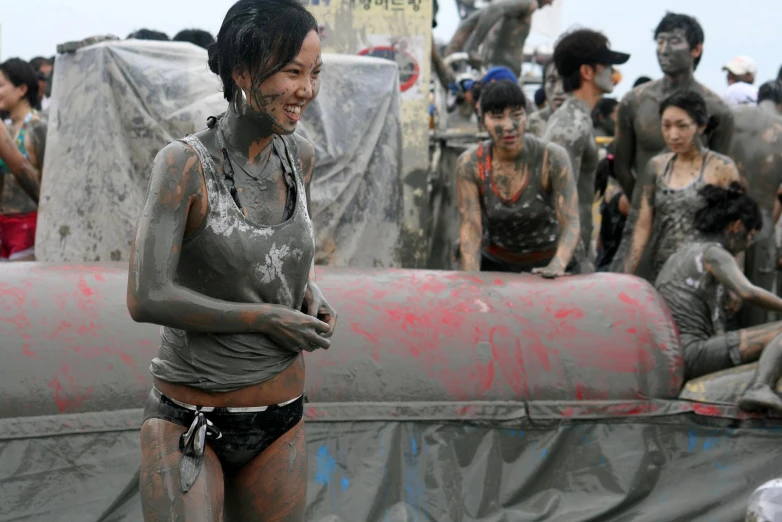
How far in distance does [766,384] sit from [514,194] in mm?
1706

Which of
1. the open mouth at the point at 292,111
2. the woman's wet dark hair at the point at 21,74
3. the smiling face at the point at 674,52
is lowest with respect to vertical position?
the woman's wet dark hair at the point at 21,74

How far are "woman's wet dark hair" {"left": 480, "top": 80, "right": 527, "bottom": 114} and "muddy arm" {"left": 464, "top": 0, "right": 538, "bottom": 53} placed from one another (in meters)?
5.41

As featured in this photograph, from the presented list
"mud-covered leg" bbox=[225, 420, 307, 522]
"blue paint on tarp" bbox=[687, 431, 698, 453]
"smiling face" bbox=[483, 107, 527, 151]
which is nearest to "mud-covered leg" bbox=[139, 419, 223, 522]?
"mud-covered leg" bbox=[225, 420, 307, 522]

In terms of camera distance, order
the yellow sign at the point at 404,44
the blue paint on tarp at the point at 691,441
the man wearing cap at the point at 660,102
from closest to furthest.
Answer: the blue paint on tarp at the point at 691,441 < the man wearing cap at the point at 660,102 < the yellow sign at the point at 404,44

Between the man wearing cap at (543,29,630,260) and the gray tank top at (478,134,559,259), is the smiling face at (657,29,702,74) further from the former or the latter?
the gray tank top at (478,134,559,259)

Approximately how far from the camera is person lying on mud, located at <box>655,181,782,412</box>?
15.5ft

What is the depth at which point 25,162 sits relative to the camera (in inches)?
248

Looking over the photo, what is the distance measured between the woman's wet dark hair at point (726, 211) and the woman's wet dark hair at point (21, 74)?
402 centimetres

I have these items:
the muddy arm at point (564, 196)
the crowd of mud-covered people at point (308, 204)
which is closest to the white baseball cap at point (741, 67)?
the crowd of mud-covered people at point (308, 204)

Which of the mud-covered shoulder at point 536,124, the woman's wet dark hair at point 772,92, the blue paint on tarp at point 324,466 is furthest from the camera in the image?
the woman's wet dark hair at point 772,92

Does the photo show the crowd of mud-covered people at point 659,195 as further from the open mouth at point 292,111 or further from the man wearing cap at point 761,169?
the open mouth at point 292,111

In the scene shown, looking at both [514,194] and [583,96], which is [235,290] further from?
[583,96]

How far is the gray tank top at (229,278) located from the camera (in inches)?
102

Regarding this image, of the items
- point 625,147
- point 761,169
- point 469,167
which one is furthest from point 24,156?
point 761,169
